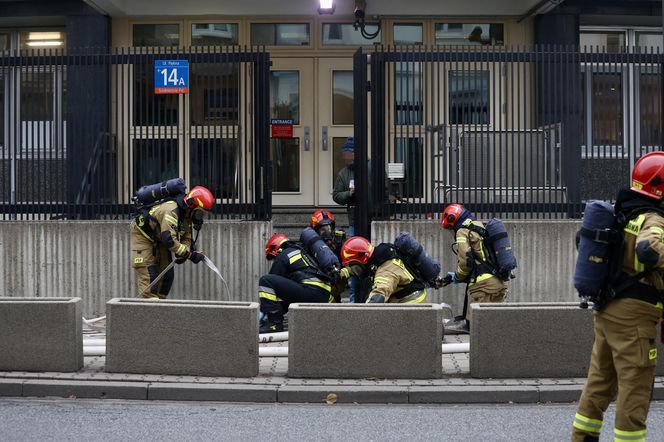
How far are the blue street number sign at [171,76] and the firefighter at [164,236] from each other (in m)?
1.68

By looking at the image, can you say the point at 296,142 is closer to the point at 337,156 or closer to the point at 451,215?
the point at 337,156

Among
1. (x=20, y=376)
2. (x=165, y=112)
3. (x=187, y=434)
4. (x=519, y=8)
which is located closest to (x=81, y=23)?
(x=165, y=112)

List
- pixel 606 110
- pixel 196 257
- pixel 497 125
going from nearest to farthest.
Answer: pixel 196 257
pixel 497 125
pixel 606 110

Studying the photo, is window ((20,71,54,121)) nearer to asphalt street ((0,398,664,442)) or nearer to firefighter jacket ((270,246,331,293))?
firefighter jacket ((270,246,331,293))

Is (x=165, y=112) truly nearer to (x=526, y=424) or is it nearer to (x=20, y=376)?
(x=20, y=376)

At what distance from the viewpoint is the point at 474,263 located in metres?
11.2

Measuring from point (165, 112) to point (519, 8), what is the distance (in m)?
6.31

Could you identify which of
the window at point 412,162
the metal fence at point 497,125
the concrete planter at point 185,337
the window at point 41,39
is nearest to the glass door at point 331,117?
the metal fence at point 497,125

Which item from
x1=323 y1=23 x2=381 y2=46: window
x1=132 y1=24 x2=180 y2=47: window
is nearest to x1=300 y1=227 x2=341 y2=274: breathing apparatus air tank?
x1=323 y1=23 x2=381 y2=46: window

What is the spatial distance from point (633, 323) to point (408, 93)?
23.4 ft

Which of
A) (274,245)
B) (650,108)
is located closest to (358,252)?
(274,245)

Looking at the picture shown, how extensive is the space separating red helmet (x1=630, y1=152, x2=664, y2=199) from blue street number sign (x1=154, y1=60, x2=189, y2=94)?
26.0 feet

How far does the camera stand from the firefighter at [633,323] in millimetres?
5789

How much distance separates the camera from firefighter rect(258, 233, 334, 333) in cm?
1146
